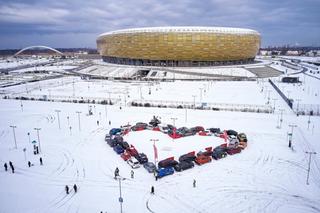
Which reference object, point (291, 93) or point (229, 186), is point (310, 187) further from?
point (291, 93)

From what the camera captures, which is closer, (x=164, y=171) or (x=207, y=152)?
(x=164, y=171)

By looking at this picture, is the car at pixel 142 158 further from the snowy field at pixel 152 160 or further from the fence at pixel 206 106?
the fence at pixel 206 106

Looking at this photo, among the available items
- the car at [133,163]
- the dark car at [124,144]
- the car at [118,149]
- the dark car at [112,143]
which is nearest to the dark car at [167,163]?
the car at [133,163]

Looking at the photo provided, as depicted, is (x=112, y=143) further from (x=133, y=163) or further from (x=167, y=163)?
Answer: (x=167, y=163)

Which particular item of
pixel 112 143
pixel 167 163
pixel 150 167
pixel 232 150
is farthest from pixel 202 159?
pixel 112 143

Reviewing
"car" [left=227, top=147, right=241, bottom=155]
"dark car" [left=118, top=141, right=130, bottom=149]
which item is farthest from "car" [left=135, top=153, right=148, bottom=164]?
"car" [left=227, top=147, right=241, bottom=155]

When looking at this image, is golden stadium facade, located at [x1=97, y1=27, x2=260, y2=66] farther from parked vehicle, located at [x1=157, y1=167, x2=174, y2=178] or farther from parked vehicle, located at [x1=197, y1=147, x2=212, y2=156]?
parked vehicle, located at [x1=157, y1=167, x2=174, y2=178]
